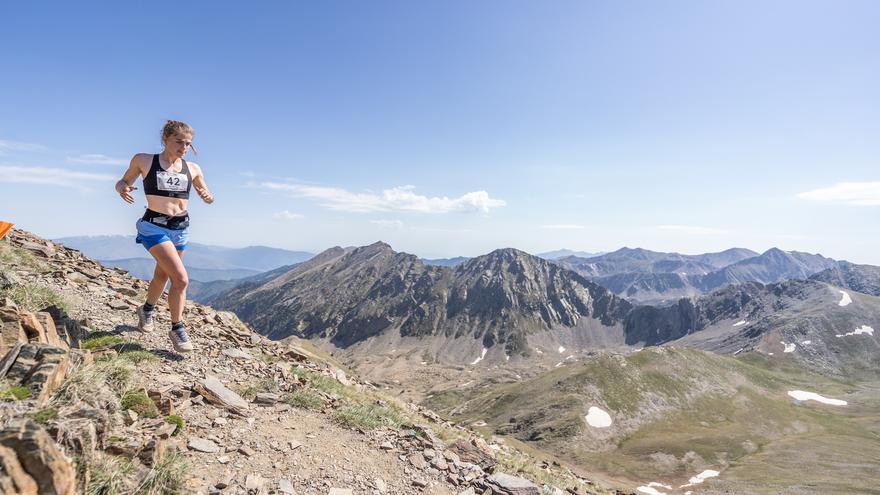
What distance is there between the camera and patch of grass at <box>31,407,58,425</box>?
5230 mm

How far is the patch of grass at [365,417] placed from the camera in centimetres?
1038

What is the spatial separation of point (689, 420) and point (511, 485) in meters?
163

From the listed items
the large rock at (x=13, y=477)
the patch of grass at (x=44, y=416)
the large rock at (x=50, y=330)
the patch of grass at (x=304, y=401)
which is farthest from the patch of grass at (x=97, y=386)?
the patch of grass at (x=304, y=401)

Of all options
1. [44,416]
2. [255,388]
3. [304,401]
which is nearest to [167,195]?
[255,388]

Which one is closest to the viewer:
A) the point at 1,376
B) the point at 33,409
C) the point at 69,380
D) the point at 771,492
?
the point at 33,409

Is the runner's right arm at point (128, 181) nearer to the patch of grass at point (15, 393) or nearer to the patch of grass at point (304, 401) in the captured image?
the patch of grass at point (15, 393)

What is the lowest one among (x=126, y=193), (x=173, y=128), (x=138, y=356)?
(x=138, y=356)

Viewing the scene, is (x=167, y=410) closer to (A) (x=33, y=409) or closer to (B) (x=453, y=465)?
(A) (x=33, y=409)

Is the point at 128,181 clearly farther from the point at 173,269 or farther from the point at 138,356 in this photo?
the point at 138,356

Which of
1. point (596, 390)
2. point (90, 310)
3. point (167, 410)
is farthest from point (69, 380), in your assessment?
point (596, 390)

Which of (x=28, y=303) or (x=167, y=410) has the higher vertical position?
(x=28, y=303)

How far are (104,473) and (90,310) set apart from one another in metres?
9.33

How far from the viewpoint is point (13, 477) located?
13.6 ft

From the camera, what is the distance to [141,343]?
10.8 metres
